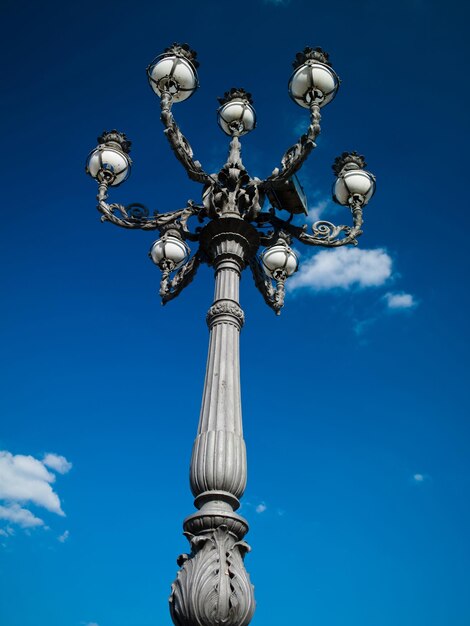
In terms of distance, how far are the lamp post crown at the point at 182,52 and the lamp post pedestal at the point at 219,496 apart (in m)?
2.85

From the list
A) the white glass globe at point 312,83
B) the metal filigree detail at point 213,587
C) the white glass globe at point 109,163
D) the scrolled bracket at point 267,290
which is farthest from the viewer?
the white glass globe at point 109,163

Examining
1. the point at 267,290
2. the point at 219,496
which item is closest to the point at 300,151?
the point at 267,290

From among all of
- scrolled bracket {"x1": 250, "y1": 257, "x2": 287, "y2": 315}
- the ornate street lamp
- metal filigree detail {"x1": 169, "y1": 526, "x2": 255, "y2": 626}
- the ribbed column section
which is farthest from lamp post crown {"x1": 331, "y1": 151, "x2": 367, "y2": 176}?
metal filigree detail {"x1": 169, "y1": 526, "x2": 255, "y2": 626}

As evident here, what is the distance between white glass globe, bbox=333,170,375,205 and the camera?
7.36 m

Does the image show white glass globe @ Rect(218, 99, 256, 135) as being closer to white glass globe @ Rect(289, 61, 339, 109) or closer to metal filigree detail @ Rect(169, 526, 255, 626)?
white glass globe @ Rect(289, 61, 339, 109)

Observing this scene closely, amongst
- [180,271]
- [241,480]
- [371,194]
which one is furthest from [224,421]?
[371,194]

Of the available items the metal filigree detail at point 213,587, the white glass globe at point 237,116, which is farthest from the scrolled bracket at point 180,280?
the metal filigree detail at point 213,587

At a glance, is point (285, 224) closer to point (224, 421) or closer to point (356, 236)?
point (356, 236)

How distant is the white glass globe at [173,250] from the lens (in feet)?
23.2

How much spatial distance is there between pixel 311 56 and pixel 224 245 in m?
2.60

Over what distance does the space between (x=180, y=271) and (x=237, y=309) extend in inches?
64.8

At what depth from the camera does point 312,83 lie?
21.9ft

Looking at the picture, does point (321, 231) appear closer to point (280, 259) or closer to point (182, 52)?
point (280, 259)

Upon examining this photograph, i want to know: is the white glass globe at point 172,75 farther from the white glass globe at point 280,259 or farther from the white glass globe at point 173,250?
the white glass globe at point 280,259
